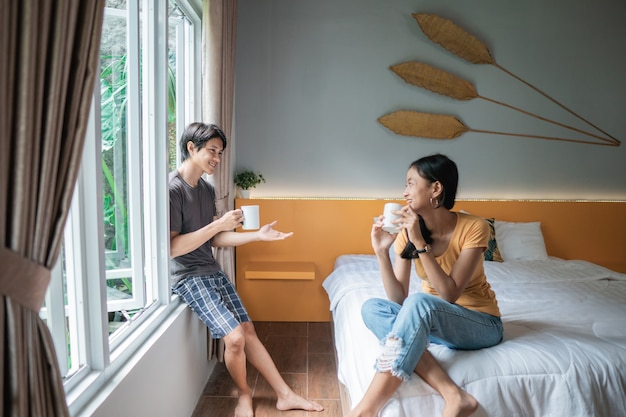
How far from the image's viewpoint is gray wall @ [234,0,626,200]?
3.45 m

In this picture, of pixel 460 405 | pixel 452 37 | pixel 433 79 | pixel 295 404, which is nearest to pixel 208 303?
pixel 295 404

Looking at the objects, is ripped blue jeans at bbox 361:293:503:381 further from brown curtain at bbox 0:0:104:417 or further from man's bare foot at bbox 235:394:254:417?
brown curtain at bbox 0:0:104:417

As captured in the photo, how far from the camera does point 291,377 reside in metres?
2.44

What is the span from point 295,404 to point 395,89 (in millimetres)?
2466

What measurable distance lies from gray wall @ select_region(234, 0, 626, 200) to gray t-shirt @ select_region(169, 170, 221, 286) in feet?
4.54

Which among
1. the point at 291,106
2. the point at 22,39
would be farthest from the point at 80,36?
the point at 291,106

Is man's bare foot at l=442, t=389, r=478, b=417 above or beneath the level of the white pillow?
beneath

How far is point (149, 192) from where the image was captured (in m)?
1.90

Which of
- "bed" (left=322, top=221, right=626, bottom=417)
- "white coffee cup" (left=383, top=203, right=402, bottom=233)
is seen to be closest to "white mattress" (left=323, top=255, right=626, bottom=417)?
"bed" (left=322, top=221, right=626, bottom=417)

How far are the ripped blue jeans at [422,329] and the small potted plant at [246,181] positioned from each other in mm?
1869

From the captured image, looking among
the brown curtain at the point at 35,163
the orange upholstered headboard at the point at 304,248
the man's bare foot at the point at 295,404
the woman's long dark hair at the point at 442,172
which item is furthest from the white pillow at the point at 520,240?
the brown curtain at the point at 35,163

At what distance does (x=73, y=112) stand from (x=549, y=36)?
378 cm

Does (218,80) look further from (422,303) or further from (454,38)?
(454,38)

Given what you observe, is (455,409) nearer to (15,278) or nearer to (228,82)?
(15,278)
